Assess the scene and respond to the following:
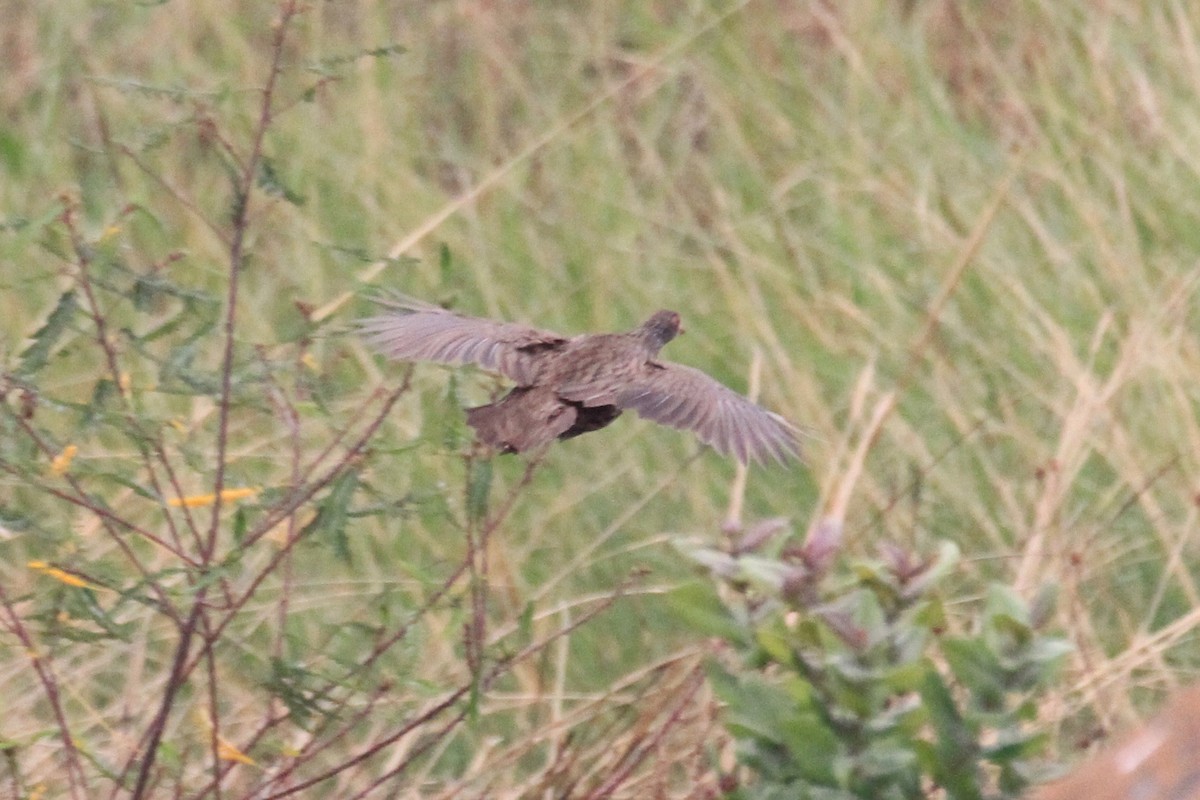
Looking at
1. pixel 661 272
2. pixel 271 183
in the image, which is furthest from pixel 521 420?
pixel 661 272

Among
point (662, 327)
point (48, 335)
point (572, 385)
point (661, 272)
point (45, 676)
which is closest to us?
point (48, 335)

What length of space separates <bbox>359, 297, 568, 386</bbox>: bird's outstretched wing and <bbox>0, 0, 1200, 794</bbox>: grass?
49mm

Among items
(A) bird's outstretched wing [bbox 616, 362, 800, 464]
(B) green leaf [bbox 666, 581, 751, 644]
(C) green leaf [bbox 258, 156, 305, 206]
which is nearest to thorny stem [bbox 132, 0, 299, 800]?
(C) green leaf [bbox 258, 156, 305, 206]

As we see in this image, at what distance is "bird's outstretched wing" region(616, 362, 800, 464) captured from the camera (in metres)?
2.16

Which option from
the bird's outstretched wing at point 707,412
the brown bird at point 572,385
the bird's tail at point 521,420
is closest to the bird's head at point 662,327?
Result: the brown bird at point 572,385

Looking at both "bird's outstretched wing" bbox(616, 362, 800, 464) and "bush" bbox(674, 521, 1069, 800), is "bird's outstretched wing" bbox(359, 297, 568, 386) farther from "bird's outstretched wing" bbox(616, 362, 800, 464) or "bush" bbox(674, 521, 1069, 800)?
"bush" bbox(674, 521, 1069, 800)

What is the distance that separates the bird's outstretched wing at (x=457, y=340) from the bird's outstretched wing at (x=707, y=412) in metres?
0.13

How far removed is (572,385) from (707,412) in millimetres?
160

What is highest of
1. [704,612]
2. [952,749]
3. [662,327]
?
[662,327]

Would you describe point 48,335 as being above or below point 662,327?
above

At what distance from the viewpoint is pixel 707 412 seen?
221 cm

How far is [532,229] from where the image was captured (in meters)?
4.12

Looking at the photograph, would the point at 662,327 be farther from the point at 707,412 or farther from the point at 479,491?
the point at 479,491

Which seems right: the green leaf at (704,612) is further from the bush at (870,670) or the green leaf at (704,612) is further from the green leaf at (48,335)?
the green leaf at (48,335)
